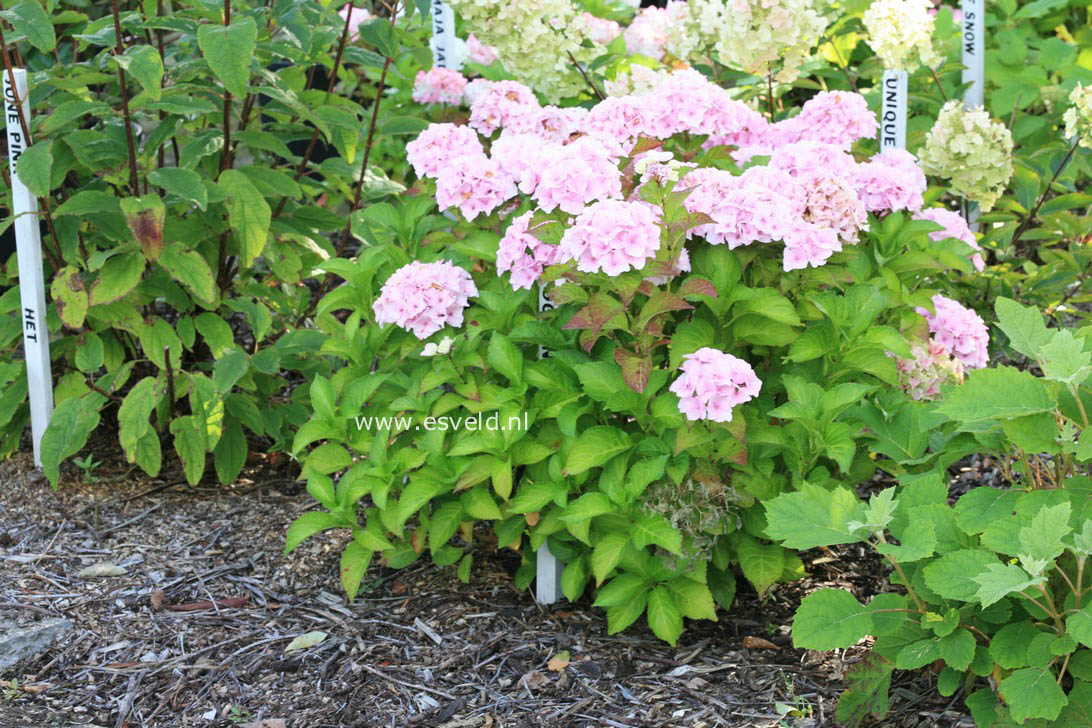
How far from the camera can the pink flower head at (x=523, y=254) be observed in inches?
90.6

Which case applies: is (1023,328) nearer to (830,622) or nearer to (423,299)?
(830,622)

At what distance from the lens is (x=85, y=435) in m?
2.97

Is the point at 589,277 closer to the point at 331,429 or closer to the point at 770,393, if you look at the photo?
the point at 770,393

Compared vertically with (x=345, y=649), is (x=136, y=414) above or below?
above

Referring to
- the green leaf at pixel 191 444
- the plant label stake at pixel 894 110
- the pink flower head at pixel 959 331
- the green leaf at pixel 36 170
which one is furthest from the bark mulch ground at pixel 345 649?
the plant label stake at pixel 894 110

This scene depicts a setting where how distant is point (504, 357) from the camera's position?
7.64 ft

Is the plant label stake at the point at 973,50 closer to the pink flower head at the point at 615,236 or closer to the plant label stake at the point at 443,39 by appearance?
the plant label stake at the point at 443,39

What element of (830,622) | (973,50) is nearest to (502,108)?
(830,622)

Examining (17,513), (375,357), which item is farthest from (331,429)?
(17,513)

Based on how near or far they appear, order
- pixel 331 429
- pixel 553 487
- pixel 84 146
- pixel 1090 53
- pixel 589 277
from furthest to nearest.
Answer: pixel 1090 53, pixel 84 146, pixel 331 429, pixel 553 487, pixel 589 277

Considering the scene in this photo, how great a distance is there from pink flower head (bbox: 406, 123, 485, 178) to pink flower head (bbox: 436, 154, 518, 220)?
70 millimetres

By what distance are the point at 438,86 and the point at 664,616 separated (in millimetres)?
1892

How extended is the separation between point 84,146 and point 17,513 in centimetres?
99

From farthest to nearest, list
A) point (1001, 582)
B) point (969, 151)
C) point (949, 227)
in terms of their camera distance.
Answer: point (969, 151)
point (949, 227)
point (1001, 582)
